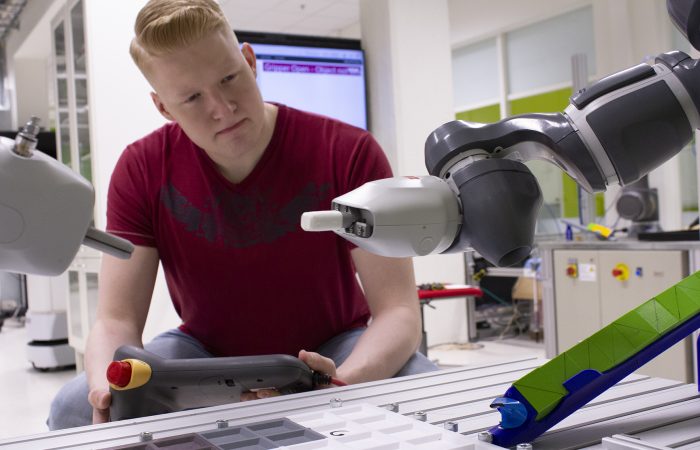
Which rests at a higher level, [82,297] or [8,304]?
[82,297]

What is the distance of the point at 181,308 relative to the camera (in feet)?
5.12

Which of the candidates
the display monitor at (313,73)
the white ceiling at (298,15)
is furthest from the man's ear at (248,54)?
the white ceiling at (298,15)

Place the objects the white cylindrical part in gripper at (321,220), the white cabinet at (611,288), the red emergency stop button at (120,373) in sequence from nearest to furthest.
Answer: the white cylindrical part in gripper at (321,220) < the red emergency stop button at (120,373) < the white cabinet at (611,288)

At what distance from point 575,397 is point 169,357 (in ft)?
2.97

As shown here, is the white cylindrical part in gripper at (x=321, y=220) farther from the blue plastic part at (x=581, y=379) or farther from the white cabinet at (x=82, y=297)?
the white cabinet at (x=82, y=297)

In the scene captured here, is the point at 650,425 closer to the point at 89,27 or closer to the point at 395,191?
the point at 395,191

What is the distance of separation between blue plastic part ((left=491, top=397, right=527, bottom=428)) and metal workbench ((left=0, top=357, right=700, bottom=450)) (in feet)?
0.12

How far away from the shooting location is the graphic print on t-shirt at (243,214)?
1441 millimetres

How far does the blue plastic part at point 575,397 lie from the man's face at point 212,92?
2.62ft

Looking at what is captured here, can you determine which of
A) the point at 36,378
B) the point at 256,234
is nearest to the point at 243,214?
the point at 256,234

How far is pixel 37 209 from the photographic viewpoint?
2.14ft

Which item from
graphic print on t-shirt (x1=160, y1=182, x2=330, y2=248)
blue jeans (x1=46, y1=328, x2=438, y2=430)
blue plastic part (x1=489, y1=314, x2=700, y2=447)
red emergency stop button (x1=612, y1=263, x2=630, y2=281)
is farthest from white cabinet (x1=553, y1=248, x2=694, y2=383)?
blue plastic part (x1=489, y1=314, x2=700, y2=447)

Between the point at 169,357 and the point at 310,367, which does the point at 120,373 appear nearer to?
the point at 310,367

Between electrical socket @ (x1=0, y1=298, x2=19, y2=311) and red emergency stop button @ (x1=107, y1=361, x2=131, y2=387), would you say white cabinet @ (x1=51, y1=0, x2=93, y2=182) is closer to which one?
red emergency stop button @ (x1=107, y1=361, x2=131, y2=387)
